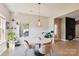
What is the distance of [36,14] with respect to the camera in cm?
269

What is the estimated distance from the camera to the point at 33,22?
8.85ft

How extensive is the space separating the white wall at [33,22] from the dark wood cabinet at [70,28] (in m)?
0.44

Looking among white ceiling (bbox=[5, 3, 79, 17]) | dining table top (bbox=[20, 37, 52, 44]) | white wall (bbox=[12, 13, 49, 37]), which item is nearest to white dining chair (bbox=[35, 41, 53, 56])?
dining table top (bbox=[20, 37, 52, 44])

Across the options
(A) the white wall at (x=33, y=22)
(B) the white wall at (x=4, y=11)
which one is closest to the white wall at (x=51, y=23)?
(A) the white wall at (x=33, y=22)

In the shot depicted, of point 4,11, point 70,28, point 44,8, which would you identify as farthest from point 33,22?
point 70,28

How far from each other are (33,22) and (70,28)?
77cm

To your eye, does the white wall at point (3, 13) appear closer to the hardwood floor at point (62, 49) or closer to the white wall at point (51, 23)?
the hardwood floor at point (62, 49)

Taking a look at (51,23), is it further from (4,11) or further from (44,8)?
(4,11)

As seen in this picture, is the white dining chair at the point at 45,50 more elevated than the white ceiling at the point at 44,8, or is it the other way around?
the white ceiling at the point at 44,8

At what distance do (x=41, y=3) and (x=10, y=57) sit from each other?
123cm

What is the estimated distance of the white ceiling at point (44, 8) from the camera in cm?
260

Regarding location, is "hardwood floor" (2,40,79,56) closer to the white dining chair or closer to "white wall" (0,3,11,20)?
the white dining chair

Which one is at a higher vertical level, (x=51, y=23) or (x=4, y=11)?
(x=4, y=11)

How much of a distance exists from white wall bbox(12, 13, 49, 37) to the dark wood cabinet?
1.45ft
